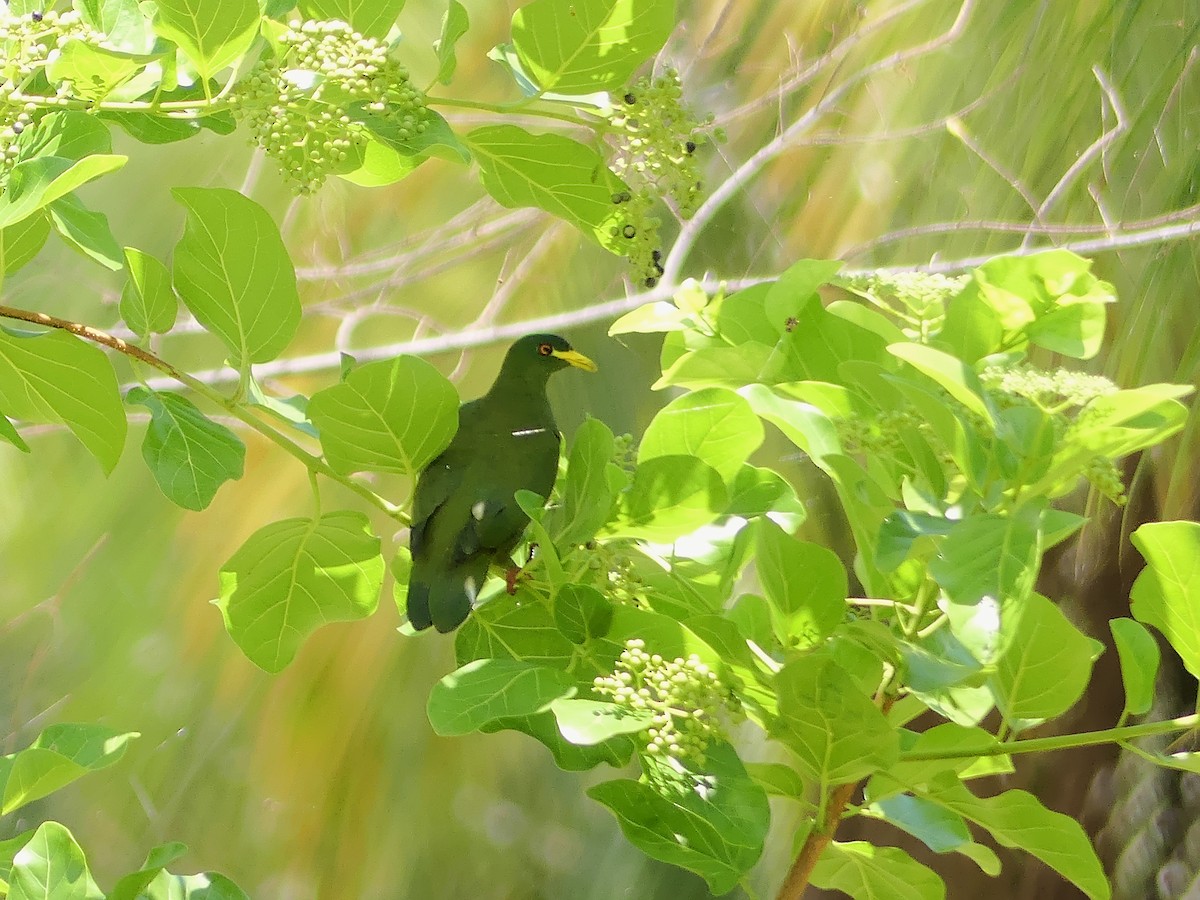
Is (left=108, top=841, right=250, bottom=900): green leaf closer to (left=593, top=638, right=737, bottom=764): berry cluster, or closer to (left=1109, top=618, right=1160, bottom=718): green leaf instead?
(left=593, top=638, right=737, bottom=764): berry cluster

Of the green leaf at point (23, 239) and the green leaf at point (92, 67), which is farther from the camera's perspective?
the green leaf at point (23, 239)

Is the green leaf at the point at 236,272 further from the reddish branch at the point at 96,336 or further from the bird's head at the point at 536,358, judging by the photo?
the bird's head at the point at 536,358

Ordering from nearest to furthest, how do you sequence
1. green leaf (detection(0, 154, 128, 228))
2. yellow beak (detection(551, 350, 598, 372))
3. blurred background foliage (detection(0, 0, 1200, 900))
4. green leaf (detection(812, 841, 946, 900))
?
green leaf (detection(0, 154, 128, 228))
green leaf (detection(812, 841, 946, 900))
yellow beak (detection(551, 350, 598, 372))
blurred background foliage (detection(0, 0, 1200, 900))

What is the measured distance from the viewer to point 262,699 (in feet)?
2.60

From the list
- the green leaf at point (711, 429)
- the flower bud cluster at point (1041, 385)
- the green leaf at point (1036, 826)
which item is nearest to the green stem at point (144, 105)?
the green leaf at point (711, 429)

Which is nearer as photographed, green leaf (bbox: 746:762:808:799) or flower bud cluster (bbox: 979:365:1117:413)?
flower bud cluster (bbox: 979:365:1117:413)

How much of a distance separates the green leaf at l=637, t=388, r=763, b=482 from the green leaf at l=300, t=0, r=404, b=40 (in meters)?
0.22

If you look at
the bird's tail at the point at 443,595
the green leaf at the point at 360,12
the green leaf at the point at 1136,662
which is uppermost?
the green leaf at the point at 360,12

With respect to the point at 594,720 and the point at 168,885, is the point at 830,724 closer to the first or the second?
the point at 594,720

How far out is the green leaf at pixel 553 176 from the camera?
1.57 ft

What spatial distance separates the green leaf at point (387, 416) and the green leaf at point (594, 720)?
0.14 meters

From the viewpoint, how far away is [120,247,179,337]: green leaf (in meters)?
0.46

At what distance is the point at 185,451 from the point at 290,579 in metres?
0.08

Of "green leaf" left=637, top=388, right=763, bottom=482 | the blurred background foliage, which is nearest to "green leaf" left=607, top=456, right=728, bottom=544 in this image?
"green leaf" left=637, top=388, right=763, bottom=482
